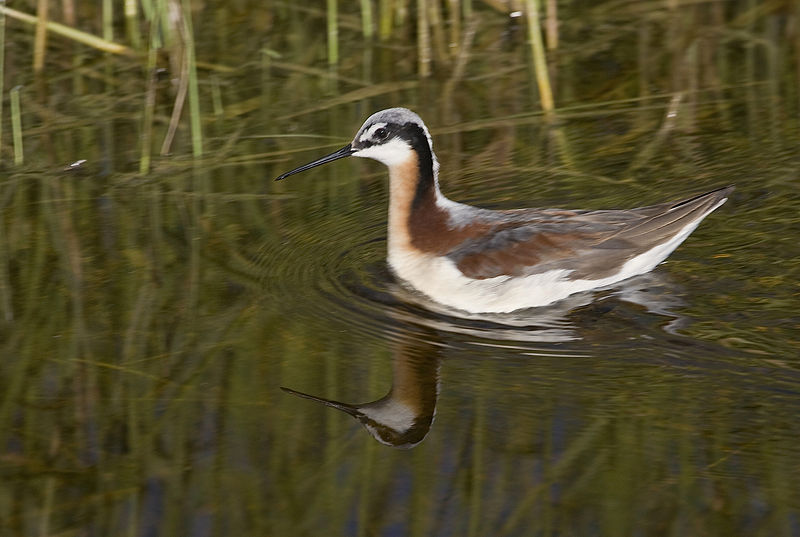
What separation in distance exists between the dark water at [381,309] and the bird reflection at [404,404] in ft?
0.07

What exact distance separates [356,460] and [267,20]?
19.8ft

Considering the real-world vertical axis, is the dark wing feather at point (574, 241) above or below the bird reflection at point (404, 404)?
above

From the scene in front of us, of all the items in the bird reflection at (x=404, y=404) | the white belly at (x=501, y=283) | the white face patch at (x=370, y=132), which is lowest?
the bird reflection at (x=404, y=404)

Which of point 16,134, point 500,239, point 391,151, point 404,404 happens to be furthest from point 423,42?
point 404,404

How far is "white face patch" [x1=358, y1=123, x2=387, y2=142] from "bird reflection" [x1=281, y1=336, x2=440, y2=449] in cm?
139

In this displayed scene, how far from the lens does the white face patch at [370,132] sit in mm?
6898

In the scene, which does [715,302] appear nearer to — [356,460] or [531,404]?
[531,404]

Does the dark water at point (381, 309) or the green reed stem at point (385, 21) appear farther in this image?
the green reed stem at point (385, 21)

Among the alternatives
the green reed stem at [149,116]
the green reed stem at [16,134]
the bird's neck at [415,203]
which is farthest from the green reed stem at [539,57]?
the green reed stem at [16,134]

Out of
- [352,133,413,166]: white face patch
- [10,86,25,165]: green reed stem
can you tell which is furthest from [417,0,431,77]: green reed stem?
[10,86,25,165]: green reed stem

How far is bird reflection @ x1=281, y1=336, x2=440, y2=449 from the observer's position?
213 inches

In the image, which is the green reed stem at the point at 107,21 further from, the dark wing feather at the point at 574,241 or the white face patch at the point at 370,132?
the dark wing feather at the point at 574,241

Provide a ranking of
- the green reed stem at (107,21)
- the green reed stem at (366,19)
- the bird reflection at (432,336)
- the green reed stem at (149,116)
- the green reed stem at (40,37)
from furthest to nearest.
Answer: the green reed stem at (366,19) → the green reed stem at (107,21) → the green reed stem at (40,37) → the green reed stem at (149,116) → the bird reflection at (432,336)

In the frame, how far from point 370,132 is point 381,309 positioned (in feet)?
3.26
